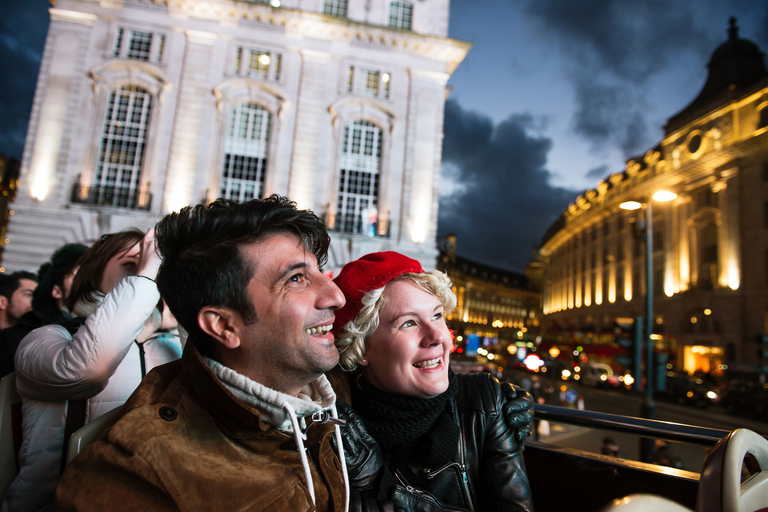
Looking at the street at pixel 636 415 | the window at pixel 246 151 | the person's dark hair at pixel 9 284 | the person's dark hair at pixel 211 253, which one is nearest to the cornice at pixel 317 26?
the window at pixel 246 151

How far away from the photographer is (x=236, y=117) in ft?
78.3

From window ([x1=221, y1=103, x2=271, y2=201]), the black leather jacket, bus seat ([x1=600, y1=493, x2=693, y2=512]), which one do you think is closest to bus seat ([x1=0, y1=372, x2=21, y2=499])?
the black leather jacket

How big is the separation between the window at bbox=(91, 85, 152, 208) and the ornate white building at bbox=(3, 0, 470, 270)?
7 cm

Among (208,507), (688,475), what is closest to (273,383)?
(208,507)

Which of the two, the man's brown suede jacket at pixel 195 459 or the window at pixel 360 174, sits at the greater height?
the window at pixel 360 174

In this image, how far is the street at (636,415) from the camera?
1370 centimetres

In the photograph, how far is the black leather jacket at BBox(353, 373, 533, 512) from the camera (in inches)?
77.4

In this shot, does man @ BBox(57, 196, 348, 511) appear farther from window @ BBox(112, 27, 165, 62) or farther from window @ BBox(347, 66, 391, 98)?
window @ BBox(112, 27, 165, 62)

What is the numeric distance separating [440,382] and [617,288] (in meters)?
57.7

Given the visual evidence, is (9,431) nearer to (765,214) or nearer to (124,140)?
(124,140)

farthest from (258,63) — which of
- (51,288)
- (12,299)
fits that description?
(51,288)

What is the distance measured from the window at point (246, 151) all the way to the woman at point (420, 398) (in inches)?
873

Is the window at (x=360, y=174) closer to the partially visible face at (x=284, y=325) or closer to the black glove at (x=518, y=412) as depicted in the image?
the black glove at (x=518, y=412)

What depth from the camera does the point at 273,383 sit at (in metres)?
1.74
